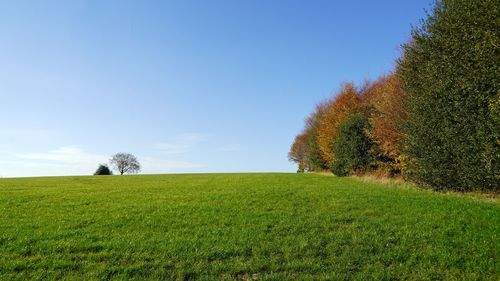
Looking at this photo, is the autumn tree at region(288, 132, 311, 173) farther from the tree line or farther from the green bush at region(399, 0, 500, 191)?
the green bush at region(399, 0, 500, 191)

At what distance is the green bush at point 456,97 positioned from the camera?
2028 centimetres

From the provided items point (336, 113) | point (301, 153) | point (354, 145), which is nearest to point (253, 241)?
point (354, 145)

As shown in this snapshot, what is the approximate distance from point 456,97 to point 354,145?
87.5ft

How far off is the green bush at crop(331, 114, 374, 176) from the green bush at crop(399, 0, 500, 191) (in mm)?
17413

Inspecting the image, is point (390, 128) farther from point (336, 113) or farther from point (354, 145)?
point (336, 113)

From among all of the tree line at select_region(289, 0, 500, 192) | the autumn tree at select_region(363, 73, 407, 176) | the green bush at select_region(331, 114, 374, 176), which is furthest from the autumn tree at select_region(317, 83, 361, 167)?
the tree line at select_region(289, 0, 500, 192)

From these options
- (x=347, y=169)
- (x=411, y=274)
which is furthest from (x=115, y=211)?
(x=347, y=169)

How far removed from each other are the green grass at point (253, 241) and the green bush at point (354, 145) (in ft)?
90.5

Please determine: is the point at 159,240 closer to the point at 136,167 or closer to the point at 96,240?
the point at 96,240

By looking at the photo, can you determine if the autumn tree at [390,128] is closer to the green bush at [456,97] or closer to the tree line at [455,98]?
the tree line at [455,98]

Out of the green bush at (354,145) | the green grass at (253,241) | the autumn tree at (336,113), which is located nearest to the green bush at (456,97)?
the green grass at (253,241)

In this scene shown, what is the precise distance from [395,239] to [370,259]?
2.60 metres

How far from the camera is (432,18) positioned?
91.4 feet

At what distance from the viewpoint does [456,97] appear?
23422 mm
